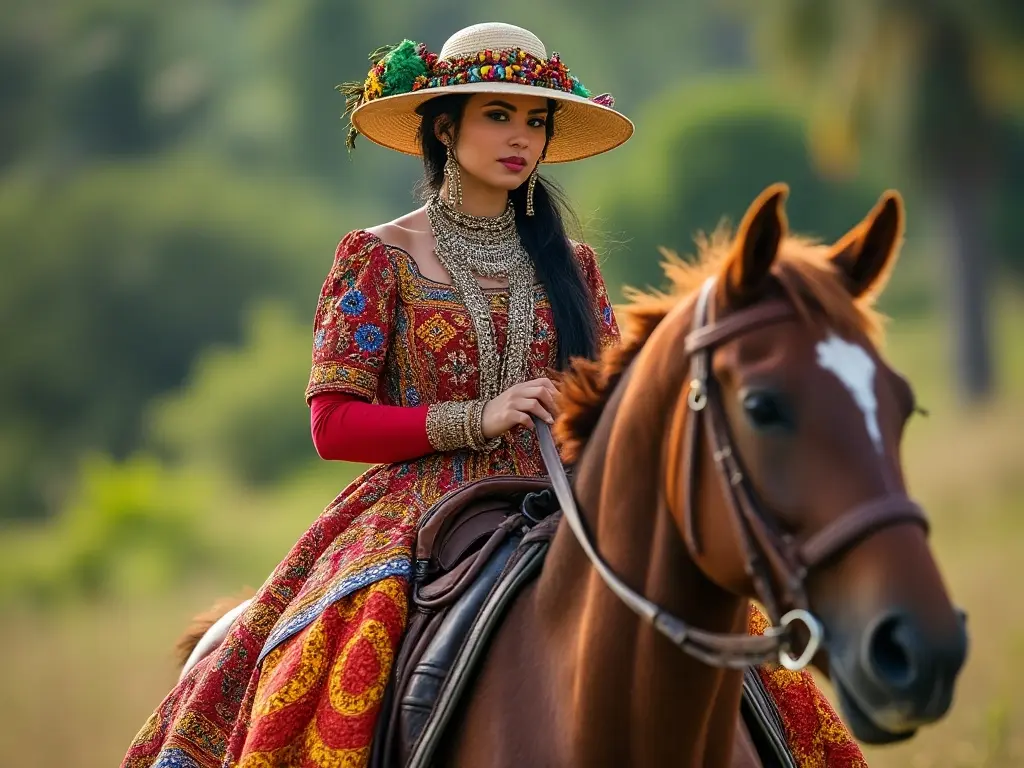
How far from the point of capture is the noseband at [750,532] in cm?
270

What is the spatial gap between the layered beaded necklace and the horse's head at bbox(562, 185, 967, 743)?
44.5 inches

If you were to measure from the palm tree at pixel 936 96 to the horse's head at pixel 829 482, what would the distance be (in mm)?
23640

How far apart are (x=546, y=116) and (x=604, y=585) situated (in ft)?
5.50

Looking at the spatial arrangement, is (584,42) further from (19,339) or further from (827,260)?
(827,260)

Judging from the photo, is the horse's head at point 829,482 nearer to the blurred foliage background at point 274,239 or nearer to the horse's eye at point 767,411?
the horse's eye at point 767,411

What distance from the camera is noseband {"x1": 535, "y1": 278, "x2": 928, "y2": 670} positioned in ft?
8.86

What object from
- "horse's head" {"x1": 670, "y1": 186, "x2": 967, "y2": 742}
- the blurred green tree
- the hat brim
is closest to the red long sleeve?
the hat brim

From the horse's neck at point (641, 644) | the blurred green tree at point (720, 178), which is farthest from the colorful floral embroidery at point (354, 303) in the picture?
the blurred green tree at point (720, 178)

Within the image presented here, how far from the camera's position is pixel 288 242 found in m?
37.5

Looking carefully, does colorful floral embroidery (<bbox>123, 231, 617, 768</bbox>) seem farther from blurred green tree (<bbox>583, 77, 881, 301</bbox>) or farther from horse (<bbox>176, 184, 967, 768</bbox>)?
blurred green tree (<bbox>583, 77, 881, 301</bbox>)

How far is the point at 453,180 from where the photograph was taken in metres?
4.48

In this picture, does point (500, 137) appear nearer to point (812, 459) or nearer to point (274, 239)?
point (812, 459)

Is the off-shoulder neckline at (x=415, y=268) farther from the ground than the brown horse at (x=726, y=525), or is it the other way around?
the off-shoulder neckline at (x=415, y=268)

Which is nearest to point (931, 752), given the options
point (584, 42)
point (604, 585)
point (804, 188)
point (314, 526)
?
point (314, 526)
